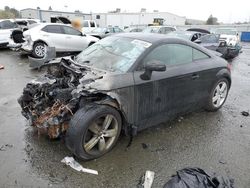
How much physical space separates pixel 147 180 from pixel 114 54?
1.99 metres

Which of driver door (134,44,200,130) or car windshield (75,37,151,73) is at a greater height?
car windshield (75,37,151,73)

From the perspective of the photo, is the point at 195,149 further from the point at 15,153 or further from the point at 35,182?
the point at 15,153

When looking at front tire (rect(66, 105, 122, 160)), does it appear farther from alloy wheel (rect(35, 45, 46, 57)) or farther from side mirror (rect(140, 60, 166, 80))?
alloy wheel (rect(35, 45, 46, 57))

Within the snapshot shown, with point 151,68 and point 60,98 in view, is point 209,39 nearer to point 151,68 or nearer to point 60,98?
→ point 151,68

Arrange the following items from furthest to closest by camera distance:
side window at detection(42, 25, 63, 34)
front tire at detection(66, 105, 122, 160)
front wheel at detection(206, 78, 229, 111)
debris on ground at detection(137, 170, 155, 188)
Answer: side window at detection(42, 25, 63, 34), front wheel at detection(206, 78, 229, 111), front tire at detection(66, 105, 122, 160), debris on ground at detection(137, 170, 155, 188)

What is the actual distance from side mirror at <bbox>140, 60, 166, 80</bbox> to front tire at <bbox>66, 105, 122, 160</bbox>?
0.68 m

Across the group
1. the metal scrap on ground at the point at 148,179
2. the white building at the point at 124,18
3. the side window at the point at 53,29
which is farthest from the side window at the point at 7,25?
the white building at the point at 124,18

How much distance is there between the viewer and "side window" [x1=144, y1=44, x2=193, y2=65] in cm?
376

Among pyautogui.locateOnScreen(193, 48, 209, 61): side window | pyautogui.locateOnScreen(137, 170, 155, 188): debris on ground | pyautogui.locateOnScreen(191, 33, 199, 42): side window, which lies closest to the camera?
pyautogui.locateOnScreen(137, 170, 155, 188): debris on ground

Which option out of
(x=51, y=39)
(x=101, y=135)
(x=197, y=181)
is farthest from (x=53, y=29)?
(x=197, y=181)

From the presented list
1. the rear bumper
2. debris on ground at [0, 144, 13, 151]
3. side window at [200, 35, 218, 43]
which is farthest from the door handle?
the rear bumper

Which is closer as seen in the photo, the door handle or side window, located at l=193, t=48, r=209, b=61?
the door handle

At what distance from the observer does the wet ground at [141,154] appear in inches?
117

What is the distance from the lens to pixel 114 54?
388 cm
